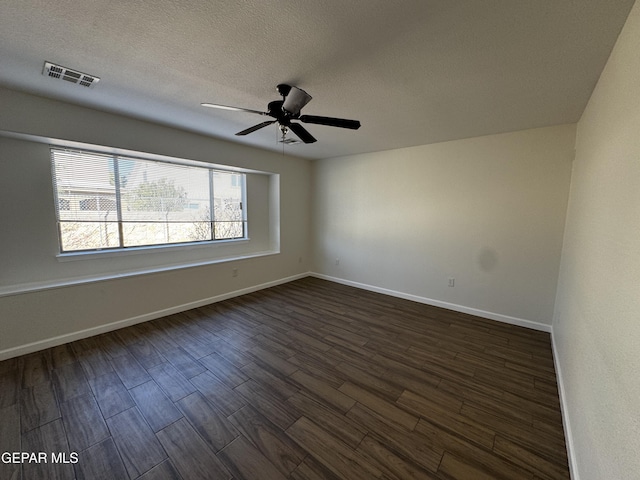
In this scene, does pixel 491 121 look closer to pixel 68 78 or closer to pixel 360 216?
pixel 360 216

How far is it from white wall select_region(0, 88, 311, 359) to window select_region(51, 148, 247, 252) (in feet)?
0.56

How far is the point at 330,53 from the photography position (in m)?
1.67

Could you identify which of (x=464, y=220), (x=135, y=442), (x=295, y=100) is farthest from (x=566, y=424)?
(x=295, y=100)

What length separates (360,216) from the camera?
15.3 ft

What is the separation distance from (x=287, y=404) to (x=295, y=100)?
2.32m

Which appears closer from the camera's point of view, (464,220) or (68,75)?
(68,75)

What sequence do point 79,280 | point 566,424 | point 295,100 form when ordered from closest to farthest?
1. point 566,424
2. point 295,100
3. point 79,280

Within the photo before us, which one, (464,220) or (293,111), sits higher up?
(293,111)

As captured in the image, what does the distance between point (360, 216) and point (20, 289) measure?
4.50 m

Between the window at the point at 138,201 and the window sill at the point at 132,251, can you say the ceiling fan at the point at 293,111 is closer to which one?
the window at the point at 138,201

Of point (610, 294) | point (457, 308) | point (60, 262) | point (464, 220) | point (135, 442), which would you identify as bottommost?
point (135, 442)

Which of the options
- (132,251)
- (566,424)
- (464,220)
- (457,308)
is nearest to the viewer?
(566,424)

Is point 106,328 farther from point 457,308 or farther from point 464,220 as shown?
point 464,220

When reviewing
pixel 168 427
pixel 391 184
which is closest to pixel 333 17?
pixel 168 427
